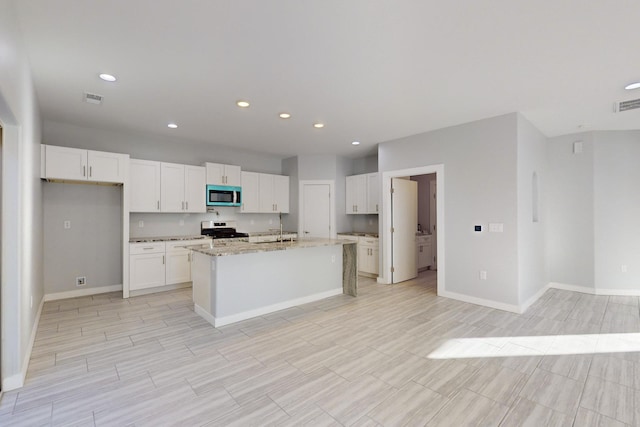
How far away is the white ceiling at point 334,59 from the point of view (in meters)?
2.03

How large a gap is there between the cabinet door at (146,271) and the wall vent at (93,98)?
238 cm

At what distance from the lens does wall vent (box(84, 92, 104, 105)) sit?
3408 millimetres

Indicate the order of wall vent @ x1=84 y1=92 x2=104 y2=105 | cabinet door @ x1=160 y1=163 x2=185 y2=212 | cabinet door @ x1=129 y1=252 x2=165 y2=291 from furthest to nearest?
cabinet door @ x1=160 y1=163 x2=185 y2=212
cabinet door @ x1=129 y1=252 x2=165 y2=291
wall vent @ x1=84 y1=92 x2=104 y2=105

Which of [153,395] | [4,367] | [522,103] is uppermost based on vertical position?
[522,103]

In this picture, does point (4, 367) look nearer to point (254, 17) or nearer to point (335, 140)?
point (254, 17)

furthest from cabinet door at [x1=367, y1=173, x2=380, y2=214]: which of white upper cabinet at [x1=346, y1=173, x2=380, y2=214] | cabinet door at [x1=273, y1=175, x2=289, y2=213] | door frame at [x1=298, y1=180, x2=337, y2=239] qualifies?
cabinet door at [x1=273, y1=175, x2=289, y2=213]

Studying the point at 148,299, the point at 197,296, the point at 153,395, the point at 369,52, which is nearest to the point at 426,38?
the point at 369,52

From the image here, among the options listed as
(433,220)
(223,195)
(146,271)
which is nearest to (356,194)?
(433,220)

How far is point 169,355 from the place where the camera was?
282cm

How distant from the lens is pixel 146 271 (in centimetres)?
484

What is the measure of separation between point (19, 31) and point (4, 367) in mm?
2522

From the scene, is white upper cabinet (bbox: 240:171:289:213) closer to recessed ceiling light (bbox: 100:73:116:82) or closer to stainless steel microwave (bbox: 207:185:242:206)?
stainless steel microwave (bbox: 207:185:242:206)

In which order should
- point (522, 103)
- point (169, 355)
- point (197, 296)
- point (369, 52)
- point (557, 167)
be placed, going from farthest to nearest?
1. point (557, 167)
2. point (197, 296)
3. point (522, 103)
4. point (169, 355)
5. point (369, 52)

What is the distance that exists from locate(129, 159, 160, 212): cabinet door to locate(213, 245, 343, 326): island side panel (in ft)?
7.93
